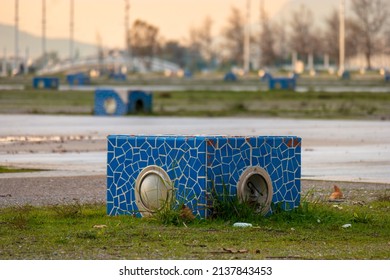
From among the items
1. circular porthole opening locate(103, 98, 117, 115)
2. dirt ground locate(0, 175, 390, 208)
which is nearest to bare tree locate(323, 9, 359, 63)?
circular porthole opening locate(103, 98, 117, 115)

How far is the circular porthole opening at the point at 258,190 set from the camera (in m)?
14.9

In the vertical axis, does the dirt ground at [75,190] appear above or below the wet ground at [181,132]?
below

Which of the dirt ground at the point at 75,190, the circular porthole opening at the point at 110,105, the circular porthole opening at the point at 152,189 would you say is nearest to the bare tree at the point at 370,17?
the circular porthole opening at the point at 110,105

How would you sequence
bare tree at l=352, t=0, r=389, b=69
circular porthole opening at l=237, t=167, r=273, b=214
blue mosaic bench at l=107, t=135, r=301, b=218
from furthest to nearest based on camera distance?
bare tree at l=352, t=0, r=389, b=69
circular porthole opening at l=237, t=167, r=273, b=214
blue mosaic bench at l=107, t=135, r=301, b=218

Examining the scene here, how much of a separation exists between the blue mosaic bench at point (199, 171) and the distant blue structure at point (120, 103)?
30795 millimetres

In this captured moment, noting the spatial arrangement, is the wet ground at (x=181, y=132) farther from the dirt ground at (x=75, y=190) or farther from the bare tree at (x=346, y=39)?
the bare tree at (x=346, y=39)

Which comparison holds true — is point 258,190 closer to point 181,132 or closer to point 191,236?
point 191,236

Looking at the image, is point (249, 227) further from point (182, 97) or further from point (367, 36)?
point (367, 36)

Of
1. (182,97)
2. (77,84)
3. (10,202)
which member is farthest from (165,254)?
(77,84)

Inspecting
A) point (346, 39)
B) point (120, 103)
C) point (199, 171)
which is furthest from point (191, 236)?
point (346, 39)

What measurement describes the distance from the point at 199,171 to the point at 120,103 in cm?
3247

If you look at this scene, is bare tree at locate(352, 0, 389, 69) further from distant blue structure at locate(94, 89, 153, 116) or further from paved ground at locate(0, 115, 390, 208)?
paved ground at locate(0, 115, 390, 208)

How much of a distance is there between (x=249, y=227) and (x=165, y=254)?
210cm

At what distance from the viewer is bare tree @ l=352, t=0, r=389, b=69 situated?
6944 inches
